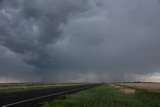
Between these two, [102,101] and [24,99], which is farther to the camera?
[24,99]

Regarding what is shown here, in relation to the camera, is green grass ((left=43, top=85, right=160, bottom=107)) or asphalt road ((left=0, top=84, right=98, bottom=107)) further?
asphalt road ((left=0, top=84, right=98, bottom=107))

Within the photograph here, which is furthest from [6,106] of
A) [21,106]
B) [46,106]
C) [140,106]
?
[140,106]

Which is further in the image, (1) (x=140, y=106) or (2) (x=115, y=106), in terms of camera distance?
(1) (x=140, y=106)

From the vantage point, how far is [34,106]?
28.7 meters

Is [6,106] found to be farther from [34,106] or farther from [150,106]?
[150,106]

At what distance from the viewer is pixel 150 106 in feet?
102

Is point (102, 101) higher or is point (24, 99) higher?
point (24, 99)

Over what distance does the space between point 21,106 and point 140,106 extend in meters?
10.9

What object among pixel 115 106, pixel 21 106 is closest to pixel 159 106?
pixel 115 106

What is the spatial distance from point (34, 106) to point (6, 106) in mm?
2599

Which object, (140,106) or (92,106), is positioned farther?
(140,106)

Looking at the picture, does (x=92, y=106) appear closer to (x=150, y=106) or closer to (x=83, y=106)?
Answer: (x=83, y=106)

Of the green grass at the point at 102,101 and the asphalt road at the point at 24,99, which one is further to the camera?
the asphalt road at the point at 24,99

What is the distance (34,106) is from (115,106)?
6.93 m
